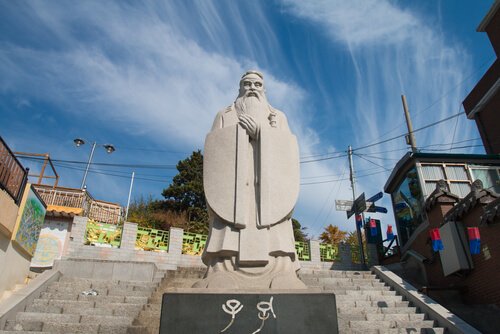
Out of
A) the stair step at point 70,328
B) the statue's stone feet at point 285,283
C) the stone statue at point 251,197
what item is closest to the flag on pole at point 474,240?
the stone statue at point 251,197

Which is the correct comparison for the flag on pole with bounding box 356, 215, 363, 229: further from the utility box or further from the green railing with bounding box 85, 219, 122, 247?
the green railing with bounding box 85, 219, 122, 247

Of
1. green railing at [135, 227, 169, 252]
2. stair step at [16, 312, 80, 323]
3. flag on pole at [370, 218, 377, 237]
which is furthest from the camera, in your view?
flag on pole at [370, 218, 377, 237]

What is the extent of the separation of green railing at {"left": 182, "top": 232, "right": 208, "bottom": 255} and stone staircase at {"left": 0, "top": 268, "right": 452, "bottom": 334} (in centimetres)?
436

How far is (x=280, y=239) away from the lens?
162 inches

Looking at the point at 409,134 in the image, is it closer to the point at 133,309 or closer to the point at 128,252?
the point at 128,252

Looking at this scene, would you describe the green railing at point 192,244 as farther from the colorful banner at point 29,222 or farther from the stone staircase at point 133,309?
the colorful banner at point 29,222

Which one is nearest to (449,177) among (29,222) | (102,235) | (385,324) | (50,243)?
(385,324)

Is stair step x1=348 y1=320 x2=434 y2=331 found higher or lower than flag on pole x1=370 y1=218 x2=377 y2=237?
lower

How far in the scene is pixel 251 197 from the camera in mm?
4406

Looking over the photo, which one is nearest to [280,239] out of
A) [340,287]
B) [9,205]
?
[340,287]

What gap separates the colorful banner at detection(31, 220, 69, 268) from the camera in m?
14.2

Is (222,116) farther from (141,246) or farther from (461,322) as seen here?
(141,246)

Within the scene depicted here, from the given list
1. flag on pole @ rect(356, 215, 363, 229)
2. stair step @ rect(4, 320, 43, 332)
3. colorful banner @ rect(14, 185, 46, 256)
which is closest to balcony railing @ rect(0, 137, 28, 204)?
colorful banner @ rect(14, 185, 46, 256)

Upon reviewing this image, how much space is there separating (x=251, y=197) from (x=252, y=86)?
6.10 ft
